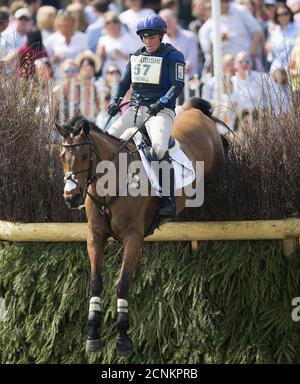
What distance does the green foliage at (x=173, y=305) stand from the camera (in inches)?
444

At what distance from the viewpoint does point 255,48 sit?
1766 centimetres

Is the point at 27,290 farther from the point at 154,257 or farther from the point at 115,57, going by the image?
the point at 115,57

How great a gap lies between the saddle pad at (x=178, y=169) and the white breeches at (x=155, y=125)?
0.51 feet

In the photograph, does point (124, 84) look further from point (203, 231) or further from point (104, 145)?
point (203, 231)

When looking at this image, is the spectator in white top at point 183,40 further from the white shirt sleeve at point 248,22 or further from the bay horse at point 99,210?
the bay horse at point 99,210

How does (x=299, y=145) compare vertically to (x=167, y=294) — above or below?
above

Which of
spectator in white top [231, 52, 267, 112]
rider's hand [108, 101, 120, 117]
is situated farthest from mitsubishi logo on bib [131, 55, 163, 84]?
spectator in white top [231, 52, 267, 112]

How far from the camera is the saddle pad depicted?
10695mm

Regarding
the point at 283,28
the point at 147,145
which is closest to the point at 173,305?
the point at 147,145

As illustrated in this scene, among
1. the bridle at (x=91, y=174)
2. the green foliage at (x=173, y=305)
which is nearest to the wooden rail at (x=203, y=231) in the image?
the green foliage at (x=173, y=305)

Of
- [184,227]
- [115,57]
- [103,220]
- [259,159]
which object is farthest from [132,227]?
[115,57]

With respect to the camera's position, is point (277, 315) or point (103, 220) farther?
point (277, 315)

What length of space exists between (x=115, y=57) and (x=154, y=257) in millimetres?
6147

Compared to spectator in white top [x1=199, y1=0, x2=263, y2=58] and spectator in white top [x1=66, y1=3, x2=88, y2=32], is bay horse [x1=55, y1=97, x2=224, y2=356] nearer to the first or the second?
spectator in white top [x1=199, y1=0, x2=263, y2=58]
